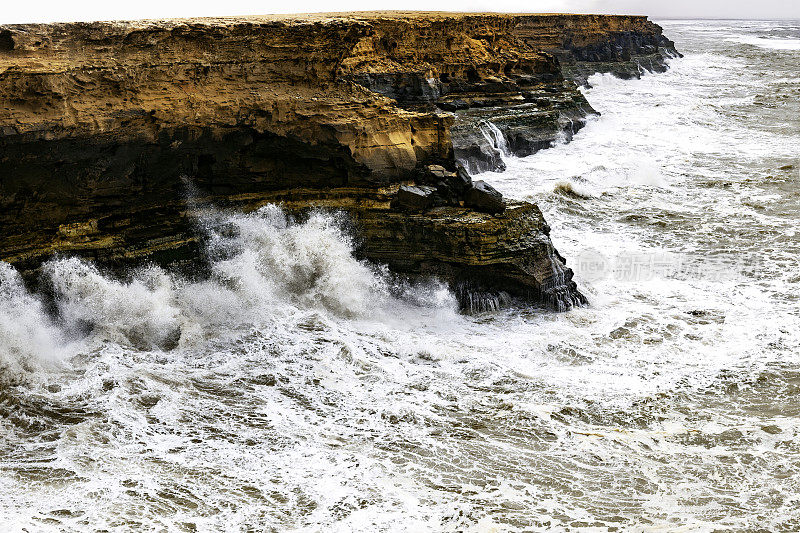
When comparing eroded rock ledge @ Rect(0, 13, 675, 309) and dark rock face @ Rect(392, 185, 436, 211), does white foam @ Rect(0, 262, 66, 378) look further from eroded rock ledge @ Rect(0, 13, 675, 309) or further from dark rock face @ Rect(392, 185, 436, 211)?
dark rock face @ Rect(392, 185, 436, 211)

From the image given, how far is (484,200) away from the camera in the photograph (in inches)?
380

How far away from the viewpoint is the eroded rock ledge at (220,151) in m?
8.18

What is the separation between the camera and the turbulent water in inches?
220

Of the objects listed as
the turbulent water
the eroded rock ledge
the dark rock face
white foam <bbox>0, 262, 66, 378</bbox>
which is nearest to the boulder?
the eroded rock ledge

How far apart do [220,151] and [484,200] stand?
10.8 feet

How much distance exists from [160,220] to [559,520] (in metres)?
5.90

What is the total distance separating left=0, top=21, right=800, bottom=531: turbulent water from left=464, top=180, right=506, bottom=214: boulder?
119 centimetres

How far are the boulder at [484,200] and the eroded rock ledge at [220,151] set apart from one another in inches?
1.1

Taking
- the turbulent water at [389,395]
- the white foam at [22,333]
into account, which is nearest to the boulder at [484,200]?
the turbulent water at [389,395]

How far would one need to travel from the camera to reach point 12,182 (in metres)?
8.04

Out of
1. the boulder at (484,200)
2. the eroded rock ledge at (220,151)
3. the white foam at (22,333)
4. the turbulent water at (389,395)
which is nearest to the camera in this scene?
the turbulent water at (389,395)

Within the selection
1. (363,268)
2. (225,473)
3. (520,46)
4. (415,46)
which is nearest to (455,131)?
(415,46)

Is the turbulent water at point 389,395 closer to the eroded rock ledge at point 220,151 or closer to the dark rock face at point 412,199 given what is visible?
the eroded rock ledge at point 220,151

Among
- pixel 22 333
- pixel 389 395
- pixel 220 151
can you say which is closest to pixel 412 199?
pixel 220 151
